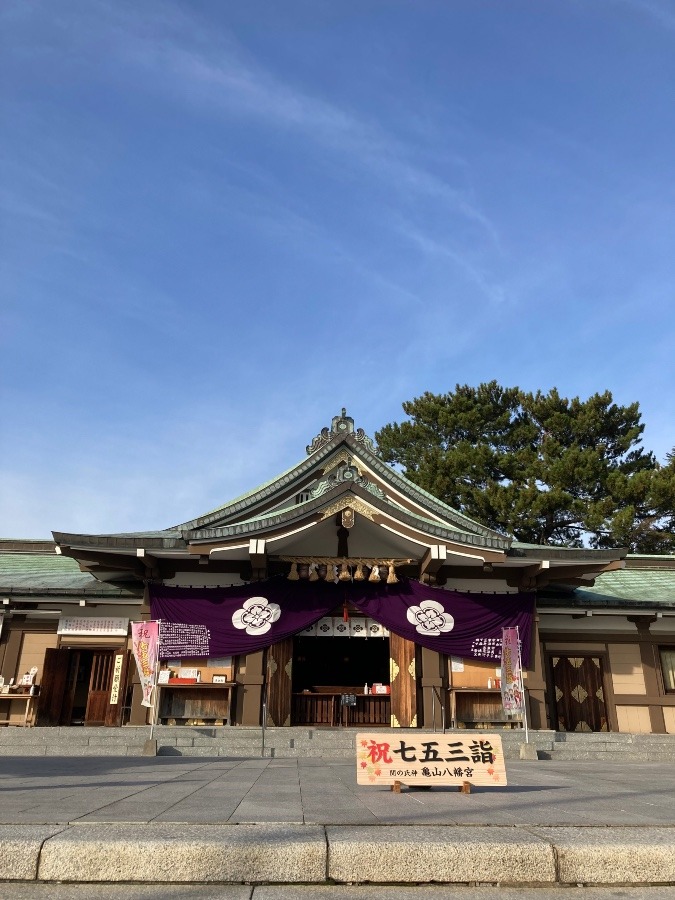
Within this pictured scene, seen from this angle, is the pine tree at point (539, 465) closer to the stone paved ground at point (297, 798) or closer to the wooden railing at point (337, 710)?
the wooden railing at point (337, 710)

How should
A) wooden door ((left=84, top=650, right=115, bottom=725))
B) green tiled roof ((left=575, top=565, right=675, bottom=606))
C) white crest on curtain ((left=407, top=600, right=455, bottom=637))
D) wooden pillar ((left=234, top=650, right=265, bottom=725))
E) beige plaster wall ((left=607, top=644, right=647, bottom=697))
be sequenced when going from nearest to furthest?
wooden pillar ((left=234, top=650, right=265, bottom=725)), white crest on curtain ((left=407, top=600, right=455, bottom=637)), wooden door ((left=84, top=650, right=115, bottom=725)), beige plaster wall ((left=607, top=644, right=647, bottom=697)), green tiled roof ((left=575, top=565, right=675, bottom=606))

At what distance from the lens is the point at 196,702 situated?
1709 cm

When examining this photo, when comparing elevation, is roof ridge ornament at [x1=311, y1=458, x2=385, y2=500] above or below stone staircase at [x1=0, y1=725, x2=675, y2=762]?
above

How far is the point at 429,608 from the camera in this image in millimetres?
17641

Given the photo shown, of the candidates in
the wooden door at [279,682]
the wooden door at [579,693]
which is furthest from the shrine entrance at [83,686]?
the wooden door at [579,693]

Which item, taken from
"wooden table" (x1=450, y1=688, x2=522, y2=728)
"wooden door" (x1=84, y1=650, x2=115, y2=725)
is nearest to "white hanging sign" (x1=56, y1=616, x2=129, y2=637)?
"wooden door" (x1=84, y1=650, x2=115, y2=725)

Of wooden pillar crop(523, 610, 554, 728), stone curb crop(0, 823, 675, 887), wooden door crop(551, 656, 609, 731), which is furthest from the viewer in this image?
wooden door crop(551, 656, 609, 731)

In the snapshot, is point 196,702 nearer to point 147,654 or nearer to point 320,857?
point 147,654

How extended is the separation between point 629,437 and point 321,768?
104 feet

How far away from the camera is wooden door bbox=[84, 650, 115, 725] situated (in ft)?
58.7

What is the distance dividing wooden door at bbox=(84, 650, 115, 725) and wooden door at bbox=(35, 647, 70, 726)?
0.77m

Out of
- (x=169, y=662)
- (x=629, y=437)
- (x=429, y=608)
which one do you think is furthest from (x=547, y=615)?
(x=629, y=437)

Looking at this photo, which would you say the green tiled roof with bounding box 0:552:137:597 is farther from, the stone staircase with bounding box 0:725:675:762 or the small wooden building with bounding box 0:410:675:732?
the stone staircase with bounding box 0:725:675:762

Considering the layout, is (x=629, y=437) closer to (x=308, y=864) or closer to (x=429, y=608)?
(x=429, y=608)
